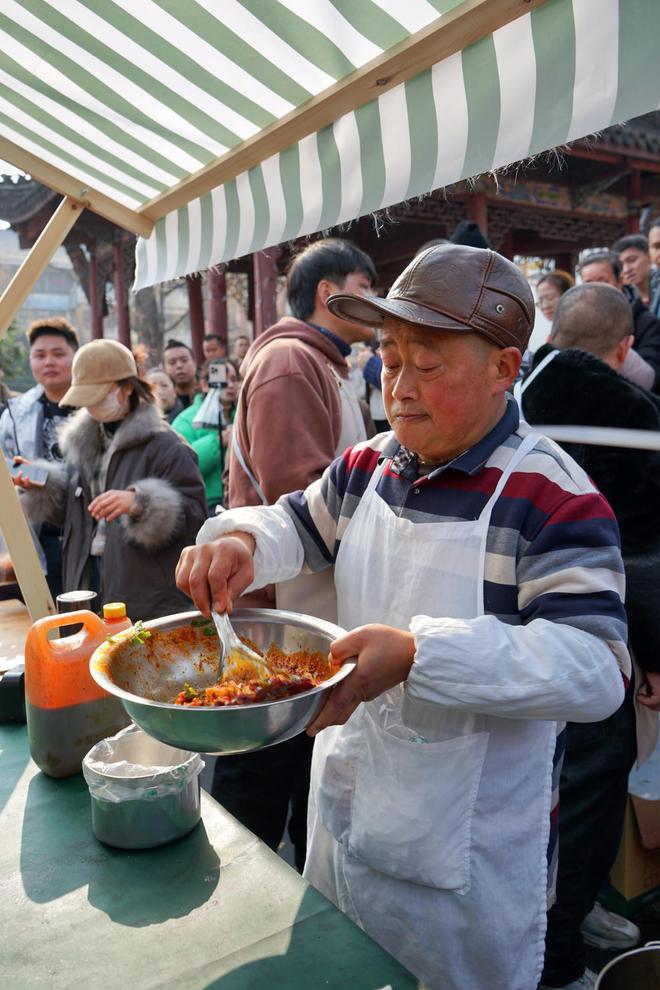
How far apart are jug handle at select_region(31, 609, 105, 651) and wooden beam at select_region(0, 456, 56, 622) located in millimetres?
575

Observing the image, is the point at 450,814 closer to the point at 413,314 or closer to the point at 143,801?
the point at 143,801

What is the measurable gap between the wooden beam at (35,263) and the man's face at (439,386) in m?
1.22

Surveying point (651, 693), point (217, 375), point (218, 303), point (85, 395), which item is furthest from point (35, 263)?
point (218, 303)

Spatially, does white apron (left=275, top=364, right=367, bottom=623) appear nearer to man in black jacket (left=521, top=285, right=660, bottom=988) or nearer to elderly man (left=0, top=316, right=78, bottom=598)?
man in black jacket (left=521, top=285, right=660, bottom=988)

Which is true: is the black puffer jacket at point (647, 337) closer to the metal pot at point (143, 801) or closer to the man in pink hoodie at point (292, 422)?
the man in pink hoodie at point (292, 422)

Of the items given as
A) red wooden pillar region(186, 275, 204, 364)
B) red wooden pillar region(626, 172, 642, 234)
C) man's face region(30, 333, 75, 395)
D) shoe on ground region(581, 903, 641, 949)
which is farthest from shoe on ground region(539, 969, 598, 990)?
red wooden pillar region(186, 275, 204, 364)

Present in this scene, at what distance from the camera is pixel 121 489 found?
118 inches

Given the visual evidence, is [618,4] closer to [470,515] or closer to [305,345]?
[470,515]

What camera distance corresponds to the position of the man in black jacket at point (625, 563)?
190cm

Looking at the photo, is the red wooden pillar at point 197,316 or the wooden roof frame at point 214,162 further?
the red wooden pillar at point 197,316

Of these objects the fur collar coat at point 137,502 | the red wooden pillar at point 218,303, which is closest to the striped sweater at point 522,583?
the fur collar coat at point 137,502

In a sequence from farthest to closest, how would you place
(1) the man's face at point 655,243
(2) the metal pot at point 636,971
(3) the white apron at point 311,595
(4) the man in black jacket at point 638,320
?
1. (1) the man's face at point 655,243
2. (4) the man in black jacket at point 638,320
3. (3) the white apron at point 311,595
4. (2) the metal pot at point 636,971

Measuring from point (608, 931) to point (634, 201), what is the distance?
9.48m

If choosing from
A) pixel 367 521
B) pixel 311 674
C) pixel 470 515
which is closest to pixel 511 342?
pixel 470 515
